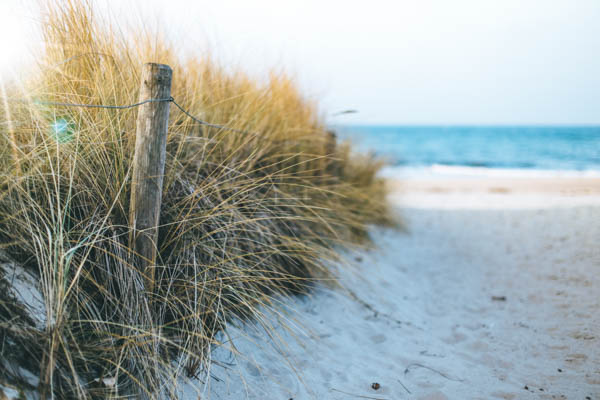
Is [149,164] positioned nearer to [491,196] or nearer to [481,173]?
→ [491,196]

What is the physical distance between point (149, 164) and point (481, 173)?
16081mm

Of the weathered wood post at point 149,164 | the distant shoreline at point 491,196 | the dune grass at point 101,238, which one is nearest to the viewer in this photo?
the dune grass at point 101,238

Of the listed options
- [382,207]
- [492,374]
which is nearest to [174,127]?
[492,374]

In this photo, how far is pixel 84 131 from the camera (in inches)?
75.0

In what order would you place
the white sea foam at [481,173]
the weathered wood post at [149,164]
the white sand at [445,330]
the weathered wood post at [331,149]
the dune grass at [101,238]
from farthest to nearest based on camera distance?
the white sea foam at [481,173] → the weathered wood post at [331,149] → the white sand at [445,330] → the weathered wood post at [149,164] → the dune grass at [101,238]

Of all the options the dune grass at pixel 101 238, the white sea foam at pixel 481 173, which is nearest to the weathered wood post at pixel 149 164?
the dune grass at pixel 101 238

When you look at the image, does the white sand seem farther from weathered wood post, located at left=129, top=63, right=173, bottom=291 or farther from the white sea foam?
the white sea foam

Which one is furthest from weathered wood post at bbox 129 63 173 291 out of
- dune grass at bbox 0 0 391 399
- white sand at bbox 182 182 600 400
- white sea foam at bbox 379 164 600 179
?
white sea foam at bbox 379 164 600 179

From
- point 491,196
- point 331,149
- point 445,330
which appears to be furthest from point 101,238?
point 491,196

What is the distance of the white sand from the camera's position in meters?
1.97

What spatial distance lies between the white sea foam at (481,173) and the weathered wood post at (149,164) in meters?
12.5

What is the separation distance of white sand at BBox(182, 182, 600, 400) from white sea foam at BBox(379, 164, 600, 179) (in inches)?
373

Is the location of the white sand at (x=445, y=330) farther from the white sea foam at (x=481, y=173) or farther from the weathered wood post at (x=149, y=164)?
the white sea foam at (x=481, y=173)

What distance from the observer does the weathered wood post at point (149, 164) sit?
5.53ft
